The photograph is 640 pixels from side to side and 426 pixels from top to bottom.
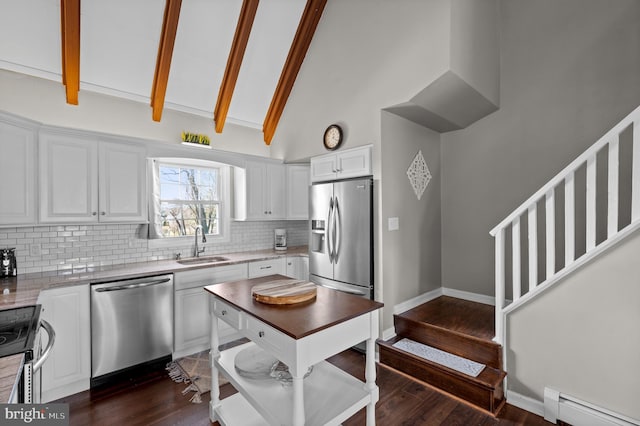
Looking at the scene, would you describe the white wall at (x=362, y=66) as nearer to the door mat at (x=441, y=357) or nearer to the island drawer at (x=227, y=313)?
the door mat at (x=441, y=357)

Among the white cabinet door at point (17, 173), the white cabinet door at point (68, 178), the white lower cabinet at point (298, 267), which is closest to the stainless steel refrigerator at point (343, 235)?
the white lower cabinet at point (298, 267)

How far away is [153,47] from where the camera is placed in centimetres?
327

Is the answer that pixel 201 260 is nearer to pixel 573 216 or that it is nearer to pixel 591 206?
pixel 573 216

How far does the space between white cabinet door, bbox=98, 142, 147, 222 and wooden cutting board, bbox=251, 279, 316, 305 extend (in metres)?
1.97

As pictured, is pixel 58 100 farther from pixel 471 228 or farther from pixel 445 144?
pixel 471 228

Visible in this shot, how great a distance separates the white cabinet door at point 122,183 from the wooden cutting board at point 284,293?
6.45ft

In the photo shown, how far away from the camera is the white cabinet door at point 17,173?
2396 mm

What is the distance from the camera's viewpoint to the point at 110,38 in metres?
3.03

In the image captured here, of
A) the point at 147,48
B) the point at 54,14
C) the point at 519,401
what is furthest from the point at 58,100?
the point at 519,401

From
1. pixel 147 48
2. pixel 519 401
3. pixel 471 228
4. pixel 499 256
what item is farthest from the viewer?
pixel 471 228

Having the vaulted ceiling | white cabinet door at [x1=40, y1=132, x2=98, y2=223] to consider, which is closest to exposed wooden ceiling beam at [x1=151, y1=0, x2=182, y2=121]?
the vaulted ceiling

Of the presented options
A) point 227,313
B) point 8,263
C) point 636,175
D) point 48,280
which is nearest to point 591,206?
point 636,175

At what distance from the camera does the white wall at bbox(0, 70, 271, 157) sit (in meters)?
2.83

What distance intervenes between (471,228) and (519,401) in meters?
2.08
